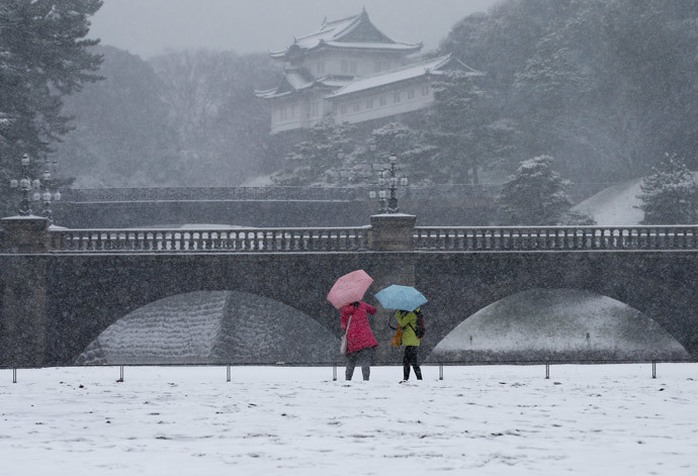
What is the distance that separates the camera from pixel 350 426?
48.7ft

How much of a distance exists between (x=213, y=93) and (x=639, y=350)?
8030 cm

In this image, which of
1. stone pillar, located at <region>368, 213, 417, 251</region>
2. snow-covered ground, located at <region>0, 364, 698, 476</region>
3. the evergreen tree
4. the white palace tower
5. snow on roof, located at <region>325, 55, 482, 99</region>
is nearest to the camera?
snow-covered ground, located at <region>0, 364, 698, 476</region>

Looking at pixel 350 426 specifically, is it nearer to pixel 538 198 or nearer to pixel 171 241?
pixel 171 241

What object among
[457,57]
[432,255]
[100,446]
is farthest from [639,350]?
[457,57]

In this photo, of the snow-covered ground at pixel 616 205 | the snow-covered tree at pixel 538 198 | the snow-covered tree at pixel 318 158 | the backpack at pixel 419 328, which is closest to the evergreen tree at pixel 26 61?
the snow-covered tree at pixel 318 158

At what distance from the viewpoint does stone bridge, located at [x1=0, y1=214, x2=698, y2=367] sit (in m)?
35.1

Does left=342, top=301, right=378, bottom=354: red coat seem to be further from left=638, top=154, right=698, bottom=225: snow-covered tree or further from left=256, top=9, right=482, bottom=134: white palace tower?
left=256, top=9, right=482, bottom=134: white palace tower

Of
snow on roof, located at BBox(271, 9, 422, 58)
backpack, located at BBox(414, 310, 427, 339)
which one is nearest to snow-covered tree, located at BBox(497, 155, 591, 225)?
backpack, located at BBox(414, 310, 427, 339)

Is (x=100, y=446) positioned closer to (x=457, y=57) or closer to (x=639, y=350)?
(x=639, y=350)

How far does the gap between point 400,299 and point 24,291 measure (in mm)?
17103

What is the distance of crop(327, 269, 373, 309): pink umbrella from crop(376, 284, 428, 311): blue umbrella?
38cm

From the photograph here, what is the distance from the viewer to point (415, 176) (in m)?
65.8

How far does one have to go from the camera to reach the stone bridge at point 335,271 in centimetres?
3509

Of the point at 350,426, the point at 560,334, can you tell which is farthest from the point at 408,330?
the point at 560,334
